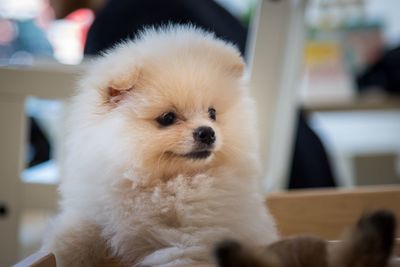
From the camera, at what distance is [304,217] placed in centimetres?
97

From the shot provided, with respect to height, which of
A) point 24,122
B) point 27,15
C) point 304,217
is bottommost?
point 304,217

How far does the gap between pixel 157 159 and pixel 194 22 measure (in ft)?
2.67

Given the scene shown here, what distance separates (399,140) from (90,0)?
7.18 ft

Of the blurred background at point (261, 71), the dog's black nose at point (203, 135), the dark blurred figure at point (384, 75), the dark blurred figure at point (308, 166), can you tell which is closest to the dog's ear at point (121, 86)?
the dog's black nose at point (203, 135)

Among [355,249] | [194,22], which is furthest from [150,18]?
[355,249]

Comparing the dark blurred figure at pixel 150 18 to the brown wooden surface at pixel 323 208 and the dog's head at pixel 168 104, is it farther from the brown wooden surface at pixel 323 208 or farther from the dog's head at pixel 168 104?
the dog's head at pixel 168 104

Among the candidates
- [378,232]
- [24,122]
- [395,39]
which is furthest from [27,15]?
[395,39]

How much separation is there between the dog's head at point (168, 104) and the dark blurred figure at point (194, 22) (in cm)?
71

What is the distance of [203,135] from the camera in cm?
63

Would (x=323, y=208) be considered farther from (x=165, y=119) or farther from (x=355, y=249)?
(x=355, y=249)

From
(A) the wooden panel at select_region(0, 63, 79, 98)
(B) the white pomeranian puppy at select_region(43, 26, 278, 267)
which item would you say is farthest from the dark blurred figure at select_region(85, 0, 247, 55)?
(B) the white pomeranian puppy at select_region(43, 26, 278, 267)

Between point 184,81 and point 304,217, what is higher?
point 184,81

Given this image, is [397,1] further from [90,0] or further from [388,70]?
[90,0]

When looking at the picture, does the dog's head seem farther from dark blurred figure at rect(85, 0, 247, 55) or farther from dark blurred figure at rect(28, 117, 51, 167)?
dark blurred figure at rect(28, 117, 51, 167)
